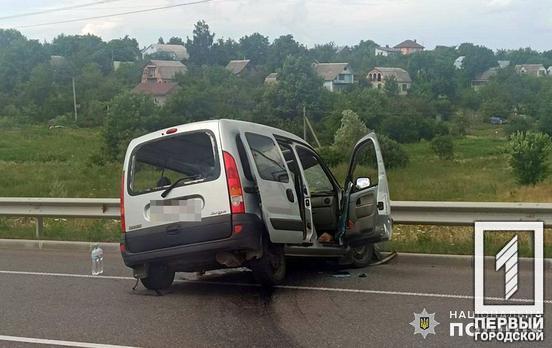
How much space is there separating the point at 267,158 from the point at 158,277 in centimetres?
173

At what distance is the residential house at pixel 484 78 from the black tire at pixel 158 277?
32.7 meters

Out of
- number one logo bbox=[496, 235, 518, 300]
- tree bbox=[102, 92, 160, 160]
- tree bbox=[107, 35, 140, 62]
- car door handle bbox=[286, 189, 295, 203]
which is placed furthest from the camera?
tree bbox=[107, 35, 140, 62]

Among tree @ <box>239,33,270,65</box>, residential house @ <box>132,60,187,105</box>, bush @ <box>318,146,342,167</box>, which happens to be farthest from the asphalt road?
tree @ <box>239,33,270,65</box>

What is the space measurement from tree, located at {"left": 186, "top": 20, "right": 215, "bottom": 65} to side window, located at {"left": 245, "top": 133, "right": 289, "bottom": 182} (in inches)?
1303

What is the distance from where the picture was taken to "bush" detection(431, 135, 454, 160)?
29.2m

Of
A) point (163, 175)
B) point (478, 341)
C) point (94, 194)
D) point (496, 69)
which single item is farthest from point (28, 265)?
point (496, 69)

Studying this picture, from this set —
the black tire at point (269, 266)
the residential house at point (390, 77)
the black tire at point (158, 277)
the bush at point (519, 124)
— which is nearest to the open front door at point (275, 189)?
the black tire at point (269, 266)

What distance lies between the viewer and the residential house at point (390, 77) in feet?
109

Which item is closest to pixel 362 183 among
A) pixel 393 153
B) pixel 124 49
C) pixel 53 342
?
pixel 53 342

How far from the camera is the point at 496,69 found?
1625 inches

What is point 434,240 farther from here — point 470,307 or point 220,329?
point 220,329

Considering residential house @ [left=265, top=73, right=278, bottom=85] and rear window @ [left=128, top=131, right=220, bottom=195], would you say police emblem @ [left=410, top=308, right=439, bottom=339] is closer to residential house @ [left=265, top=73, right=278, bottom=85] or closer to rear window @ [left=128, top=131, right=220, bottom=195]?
rear window @ [left=128, top=131, right=220, bottom=195]

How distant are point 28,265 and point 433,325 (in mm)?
5842

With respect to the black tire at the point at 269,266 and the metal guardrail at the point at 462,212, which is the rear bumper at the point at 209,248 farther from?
the metal guardrail at the point at 462,212
